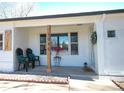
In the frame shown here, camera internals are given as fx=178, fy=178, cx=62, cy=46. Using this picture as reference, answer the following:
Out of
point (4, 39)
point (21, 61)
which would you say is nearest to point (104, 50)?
point (21, 61)

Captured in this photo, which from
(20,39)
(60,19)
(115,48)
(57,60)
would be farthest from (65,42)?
(115,48)

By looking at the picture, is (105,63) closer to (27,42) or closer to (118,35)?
(118,35)

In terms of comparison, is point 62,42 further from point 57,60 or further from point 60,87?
point 60,87

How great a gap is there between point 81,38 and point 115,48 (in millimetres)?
3330

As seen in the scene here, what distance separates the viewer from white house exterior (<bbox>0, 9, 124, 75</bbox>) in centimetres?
739

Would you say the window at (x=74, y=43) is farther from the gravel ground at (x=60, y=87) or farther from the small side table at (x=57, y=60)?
the gravel ground at (x=60, y=87)

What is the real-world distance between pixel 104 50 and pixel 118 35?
84cm

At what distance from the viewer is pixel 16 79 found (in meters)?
7.32

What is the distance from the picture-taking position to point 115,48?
742cm

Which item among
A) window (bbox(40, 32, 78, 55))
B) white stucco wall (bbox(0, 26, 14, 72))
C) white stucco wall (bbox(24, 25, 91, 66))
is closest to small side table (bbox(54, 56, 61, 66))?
white stucco wall (bbox(24, 25, 91, 66))

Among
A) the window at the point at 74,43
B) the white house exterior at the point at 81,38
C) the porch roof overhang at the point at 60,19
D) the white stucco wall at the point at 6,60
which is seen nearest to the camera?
the porch roof overhang at the point at 60,19

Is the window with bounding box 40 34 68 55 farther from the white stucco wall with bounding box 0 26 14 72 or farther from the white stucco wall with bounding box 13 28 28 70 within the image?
the white stucco wall with bounding box 0 26 14 72

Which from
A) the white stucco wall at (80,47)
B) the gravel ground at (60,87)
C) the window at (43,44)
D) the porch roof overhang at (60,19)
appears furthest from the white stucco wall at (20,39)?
the gravel ground at (60,87)

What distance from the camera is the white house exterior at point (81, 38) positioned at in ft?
24.3
